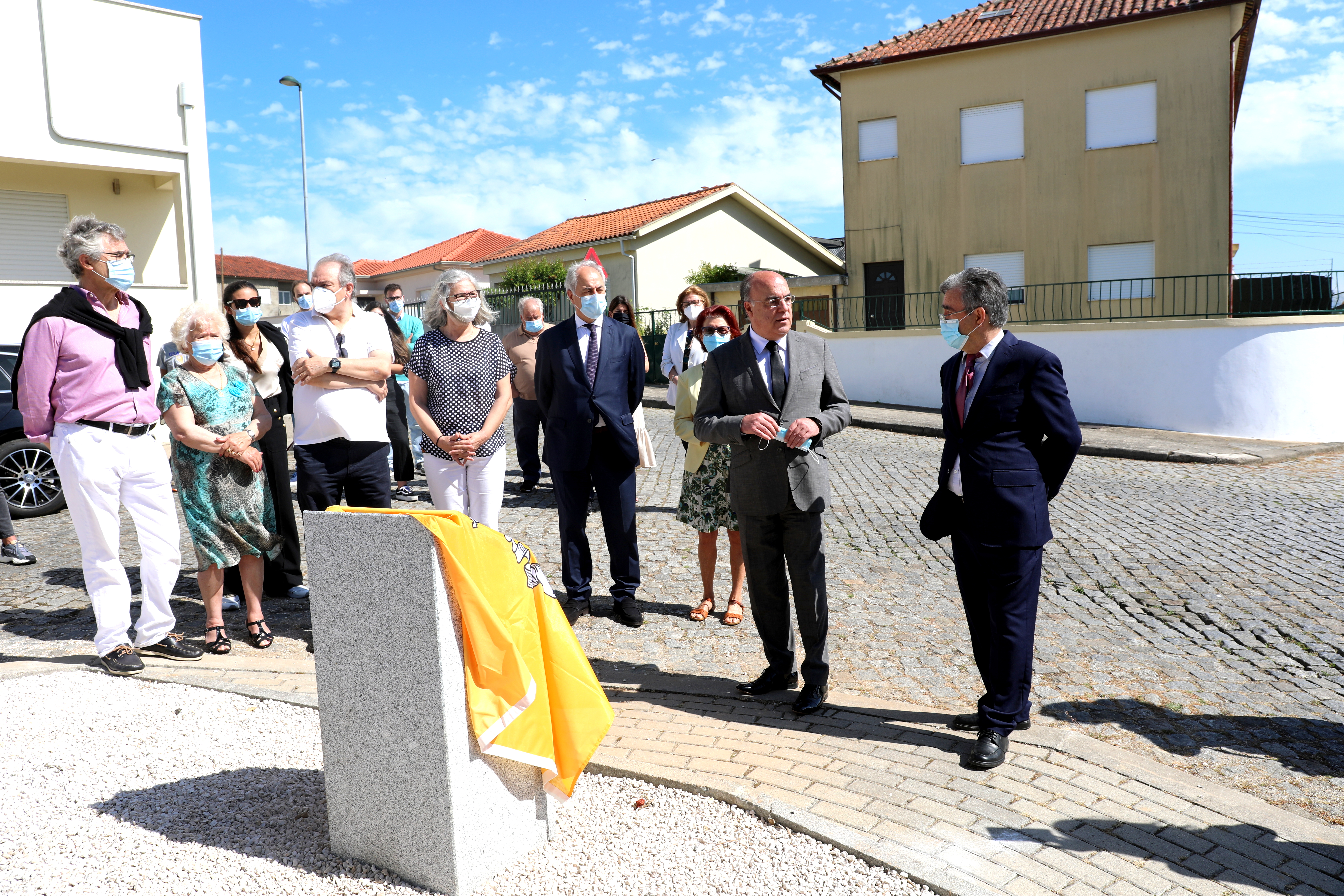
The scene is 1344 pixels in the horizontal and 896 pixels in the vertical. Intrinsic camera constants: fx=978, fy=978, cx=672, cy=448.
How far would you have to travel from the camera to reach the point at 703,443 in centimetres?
609

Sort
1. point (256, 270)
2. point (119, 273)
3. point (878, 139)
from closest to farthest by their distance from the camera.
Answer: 1. point (119, 273)
2. point (878, 139)
3. point (256, 270)

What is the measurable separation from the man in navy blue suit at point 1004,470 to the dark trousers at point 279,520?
417 centimetres

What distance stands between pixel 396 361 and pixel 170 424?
3.76 meters

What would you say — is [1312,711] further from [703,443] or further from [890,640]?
[703,443]

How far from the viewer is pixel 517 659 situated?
3057 millimetres

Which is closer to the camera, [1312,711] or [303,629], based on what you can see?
[1312,711]

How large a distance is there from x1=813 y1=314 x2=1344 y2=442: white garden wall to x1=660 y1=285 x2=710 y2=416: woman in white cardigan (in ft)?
33.6

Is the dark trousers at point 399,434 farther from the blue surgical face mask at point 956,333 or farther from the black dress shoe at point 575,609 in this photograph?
the blue surgical face mask at point 956,333

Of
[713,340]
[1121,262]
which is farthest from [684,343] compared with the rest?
[1121,262]

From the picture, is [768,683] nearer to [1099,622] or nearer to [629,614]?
[629,614]

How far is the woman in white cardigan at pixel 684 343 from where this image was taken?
8.21 meters

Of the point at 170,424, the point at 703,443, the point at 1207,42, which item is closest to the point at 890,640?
the point at 703,443

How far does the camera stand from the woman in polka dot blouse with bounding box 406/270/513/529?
19.1ft

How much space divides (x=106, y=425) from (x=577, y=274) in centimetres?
279
